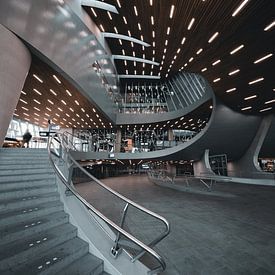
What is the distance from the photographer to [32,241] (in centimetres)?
248

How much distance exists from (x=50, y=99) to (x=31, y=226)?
15.4 metres

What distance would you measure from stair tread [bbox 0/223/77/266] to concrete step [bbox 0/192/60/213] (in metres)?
0.82

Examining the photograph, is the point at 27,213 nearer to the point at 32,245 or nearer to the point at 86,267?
the point at 32,245

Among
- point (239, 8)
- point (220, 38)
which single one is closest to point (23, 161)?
point (239, 8)

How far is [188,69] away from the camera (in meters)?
11.7

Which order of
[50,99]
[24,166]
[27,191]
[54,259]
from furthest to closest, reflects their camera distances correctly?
1. [50,99]
2. [24,166]
3. [27,191]
4. [54,259]

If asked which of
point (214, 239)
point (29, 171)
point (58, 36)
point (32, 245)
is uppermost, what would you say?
point (58, 36)

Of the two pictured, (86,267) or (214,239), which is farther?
(214,239)

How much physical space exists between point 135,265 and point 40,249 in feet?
4.51

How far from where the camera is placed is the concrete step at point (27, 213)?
272cm

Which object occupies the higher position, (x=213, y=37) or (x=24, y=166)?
(x=213, y=37)

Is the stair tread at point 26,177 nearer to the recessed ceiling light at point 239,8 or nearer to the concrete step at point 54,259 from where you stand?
the concrete step at point 54,259

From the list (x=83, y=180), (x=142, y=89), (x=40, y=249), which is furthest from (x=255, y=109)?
(x=142, y=89)

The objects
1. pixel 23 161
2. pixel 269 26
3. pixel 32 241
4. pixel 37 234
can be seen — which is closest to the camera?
pixel 32 241
